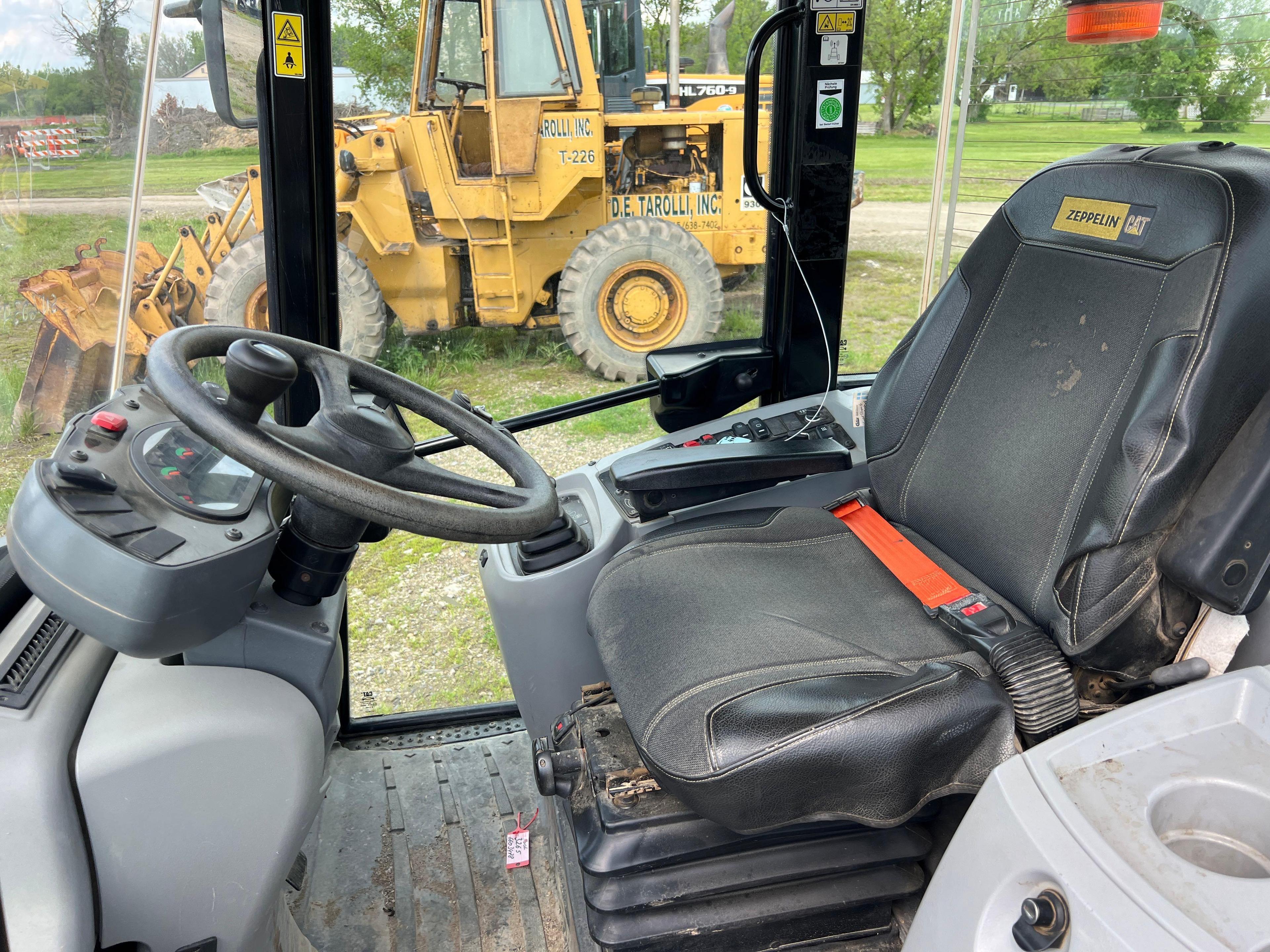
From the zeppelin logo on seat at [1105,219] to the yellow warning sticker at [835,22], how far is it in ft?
2.14

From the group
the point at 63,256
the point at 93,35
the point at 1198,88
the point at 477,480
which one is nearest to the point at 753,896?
the point at 477,480

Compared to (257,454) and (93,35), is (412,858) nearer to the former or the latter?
(257,454)

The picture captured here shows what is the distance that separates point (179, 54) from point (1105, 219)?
1.29 metres

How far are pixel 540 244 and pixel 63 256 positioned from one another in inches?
68.9

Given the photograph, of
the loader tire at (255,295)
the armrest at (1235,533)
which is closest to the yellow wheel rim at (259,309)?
the loader tire at (255,295)

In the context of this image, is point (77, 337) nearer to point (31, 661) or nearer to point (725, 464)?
point (31, 661)

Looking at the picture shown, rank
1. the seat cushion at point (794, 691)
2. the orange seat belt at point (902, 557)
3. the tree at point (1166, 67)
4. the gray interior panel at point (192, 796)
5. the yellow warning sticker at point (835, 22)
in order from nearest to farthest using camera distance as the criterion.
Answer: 1. the gray interior panel at point (192, 796)
2. the seat cushion at point (794, 691)
3. the orange seat belt at point (902, 557)
4. the tree at point (1166, 67)
5. the yellow warning sticker at point (835, 22)

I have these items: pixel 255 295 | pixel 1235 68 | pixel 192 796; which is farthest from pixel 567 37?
pixel 192 796

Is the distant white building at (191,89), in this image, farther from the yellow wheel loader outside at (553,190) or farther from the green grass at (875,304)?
the green grass at (875,304)

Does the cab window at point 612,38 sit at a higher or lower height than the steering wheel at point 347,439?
higher

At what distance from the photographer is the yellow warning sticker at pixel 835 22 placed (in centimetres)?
176

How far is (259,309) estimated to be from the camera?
1.55 metres

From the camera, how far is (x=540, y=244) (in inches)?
106

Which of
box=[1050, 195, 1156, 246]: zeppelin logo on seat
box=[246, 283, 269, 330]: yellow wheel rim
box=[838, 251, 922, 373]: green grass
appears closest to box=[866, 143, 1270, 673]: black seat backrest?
box=[1050, 195, 1156, 246]: zeppelin logo on seat
